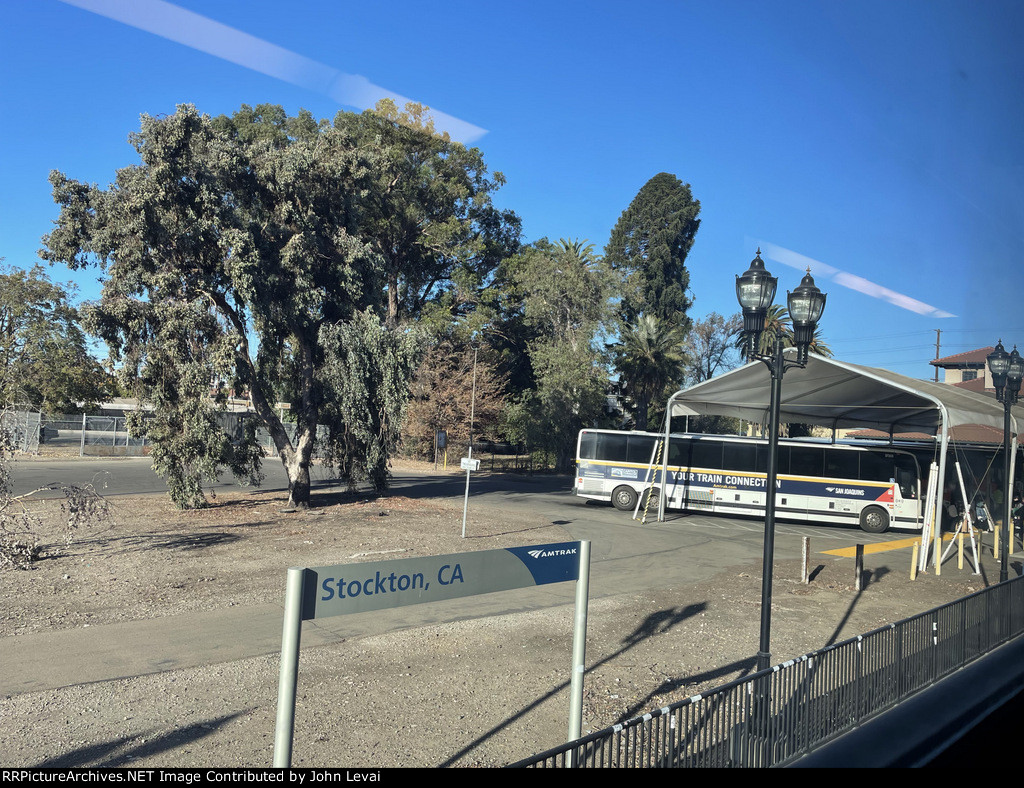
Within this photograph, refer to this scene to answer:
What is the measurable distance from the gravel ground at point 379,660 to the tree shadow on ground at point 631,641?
26mm

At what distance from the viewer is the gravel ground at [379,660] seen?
575cm

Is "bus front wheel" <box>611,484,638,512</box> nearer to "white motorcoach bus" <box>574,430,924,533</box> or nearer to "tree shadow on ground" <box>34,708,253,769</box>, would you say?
"white motorcoach bus" <box>574,430,924,533</box>

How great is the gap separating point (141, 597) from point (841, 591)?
469 inches

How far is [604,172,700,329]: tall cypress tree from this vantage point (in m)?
58.6

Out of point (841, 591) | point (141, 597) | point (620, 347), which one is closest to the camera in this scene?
point (141, 597)

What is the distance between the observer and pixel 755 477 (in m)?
25.3

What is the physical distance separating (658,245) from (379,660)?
5617 cm

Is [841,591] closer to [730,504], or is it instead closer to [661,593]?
[661,593]

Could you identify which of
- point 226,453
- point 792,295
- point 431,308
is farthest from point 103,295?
point 431,308

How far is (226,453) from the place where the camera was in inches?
837

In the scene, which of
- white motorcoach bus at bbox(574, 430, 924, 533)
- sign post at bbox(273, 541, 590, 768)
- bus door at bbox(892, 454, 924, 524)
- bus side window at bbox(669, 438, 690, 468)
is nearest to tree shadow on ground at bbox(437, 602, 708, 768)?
sign post at bbox(273, 541, 590, 768)

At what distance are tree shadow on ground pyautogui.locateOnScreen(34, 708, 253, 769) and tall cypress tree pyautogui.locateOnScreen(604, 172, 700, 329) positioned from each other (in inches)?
1955

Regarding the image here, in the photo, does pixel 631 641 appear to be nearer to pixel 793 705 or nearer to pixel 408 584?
pixel 793 705
